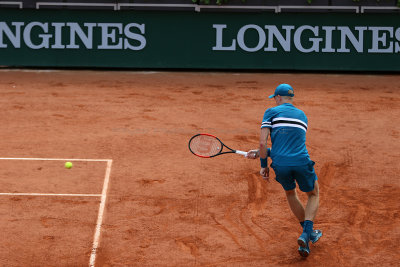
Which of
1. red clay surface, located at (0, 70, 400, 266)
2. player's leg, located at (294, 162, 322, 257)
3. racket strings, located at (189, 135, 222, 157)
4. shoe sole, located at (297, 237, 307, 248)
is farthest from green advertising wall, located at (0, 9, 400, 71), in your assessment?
shoe sole, located at (297, 237, 307, 248)

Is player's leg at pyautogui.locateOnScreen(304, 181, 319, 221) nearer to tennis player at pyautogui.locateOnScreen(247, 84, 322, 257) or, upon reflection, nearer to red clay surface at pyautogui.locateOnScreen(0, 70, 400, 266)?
tennis player at pyautogui.locateOnScreen(247, 84, 322, 257)

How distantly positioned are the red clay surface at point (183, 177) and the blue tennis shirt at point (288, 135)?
1146 mm

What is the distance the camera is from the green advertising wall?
1903cm

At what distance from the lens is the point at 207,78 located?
1862 cm

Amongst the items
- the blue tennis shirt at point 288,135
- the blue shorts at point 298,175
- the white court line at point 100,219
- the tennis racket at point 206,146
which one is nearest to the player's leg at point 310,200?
the blue shorts at point 298,175

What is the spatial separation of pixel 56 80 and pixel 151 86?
2713mm

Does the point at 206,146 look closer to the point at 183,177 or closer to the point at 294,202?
the point at 294,202

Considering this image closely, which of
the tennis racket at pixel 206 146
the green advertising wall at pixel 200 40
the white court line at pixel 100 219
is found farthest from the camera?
the green advertising wall at pixel 200 40

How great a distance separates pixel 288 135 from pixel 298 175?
0.47 meters

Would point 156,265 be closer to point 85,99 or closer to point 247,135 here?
point 247,135

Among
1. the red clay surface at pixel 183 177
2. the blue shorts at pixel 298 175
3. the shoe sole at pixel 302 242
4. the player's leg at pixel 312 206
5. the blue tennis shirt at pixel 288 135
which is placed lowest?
the red clay surface at pixel 183 177

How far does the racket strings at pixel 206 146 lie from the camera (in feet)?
27.3

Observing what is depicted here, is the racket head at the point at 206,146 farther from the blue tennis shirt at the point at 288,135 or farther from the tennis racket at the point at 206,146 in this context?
the blue tennis shirt at the point at 288,135

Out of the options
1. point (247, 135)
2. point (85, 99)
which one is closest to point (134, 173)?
point (247, 135)
